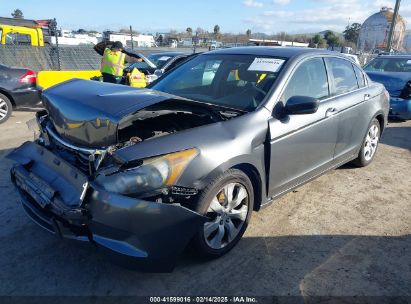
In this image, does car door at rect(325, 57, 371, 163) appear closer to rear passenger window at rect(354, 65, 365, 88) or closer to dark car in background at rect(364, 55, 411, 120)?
rear passenger window at rect(354, 65, 365, 88)

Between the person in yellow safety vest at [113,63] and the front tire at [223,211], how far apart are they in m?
5.95

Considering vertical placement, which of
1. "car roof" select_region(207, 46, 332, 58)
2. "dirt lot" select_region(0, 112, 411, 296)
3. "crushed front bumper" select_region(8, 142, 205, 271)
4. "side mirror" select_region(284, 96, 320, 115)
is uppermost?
"car roof" select_region(207, 46, 332, 58)

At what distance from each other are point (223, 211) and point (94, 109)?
4.28ft

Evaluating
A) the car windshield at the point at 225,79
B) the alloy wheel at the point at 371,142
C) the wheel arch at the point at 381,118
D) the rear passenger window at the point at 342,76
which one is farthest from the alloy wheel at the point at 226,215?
the wheel arch at the point at 381,118

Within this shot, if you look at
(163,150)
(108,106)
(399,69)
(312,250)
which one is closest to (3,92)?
(108,106)

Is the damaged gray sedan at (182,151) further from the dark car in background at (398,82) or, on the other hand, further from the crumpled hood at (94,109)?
the dark car in background at (398,82)

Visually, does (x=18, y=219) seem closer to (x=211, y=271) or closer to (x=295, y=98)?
(x=211, y=271)

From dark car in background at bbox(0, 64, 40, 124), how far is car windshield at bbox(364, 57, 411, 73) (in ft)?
28.3

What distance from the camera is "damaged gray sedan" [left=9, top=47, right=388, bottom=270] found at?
2479 millimetres

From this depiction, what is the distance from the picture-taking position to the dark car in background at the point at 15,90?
775 centimetres

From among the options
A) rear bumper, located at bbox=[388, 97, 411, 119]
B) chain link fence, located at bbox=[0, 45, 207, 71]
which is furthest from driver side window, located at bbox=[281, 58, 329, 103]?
chain link fence, located at bbox=[0, 45, 207, 71]

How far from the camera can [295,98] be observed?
11.2 feet

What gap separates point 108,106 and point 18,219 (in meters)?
1.72

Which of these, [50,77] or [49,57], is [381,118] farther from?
[49,57]
